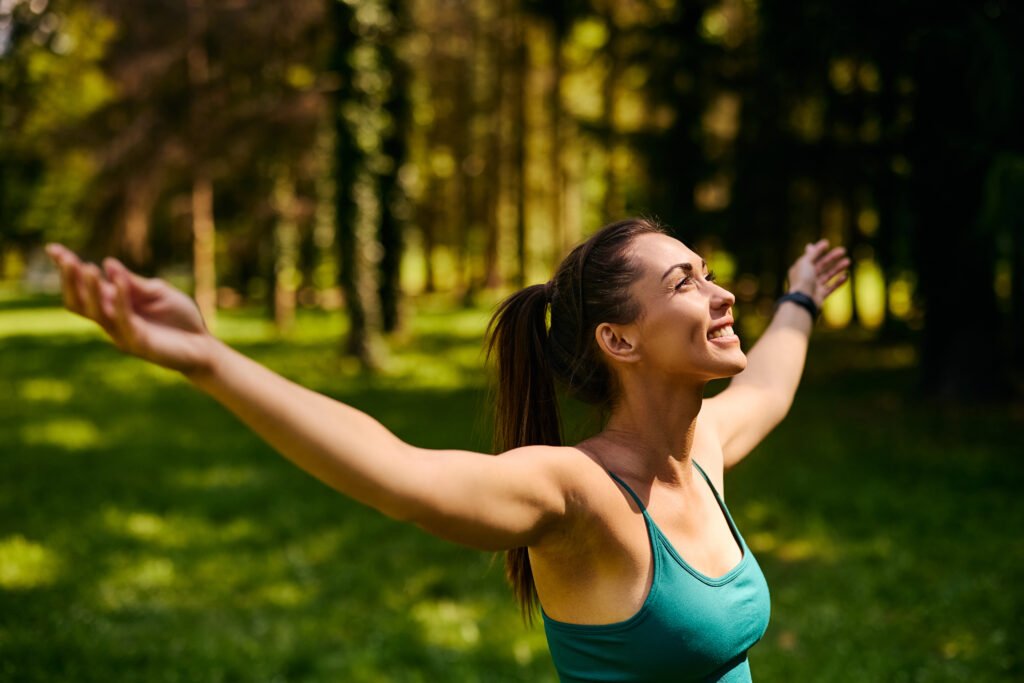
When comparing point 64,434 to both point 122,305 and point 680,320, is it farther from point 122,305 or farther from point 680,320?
point 122,305

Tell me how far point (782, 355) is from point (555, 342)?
90 centimetres

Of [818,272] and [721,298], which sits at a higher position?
[721,298]

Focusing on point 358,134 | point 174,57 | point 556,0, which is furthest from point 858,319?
point 174,57

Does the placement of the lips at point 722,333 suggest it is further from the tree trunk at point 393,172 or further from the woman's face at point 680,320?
the tree trunk at point 393,172

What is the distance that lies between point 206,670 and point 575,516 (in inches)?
157

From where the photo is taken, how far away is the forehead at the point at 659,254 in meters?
2.10

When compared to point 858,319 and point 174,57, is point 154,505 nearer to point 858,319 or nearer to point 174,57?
point 174,57

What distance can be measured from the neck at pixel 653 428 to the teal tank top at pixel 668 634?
11cm

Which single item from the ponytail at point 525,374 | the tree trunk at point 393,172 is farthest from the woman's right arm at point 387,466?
the tree trunk at point 393,172

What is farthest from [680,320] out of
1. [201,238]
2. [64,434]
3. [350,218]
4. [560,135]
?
[560,135]

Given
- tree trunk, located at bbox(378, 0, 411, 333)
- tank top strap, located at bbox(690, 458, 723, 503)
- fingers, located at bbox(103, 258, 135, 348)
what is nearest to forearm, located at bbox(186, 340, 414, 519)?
fingers, located at bbox(103, 258, 135, 348)

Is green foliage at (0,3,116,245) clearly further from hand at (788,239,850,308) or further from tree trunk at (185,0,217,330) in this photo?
hand at (788,239,850,308)

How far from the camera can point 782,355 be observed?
9.48 feet

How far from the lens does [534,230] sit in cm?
3656
